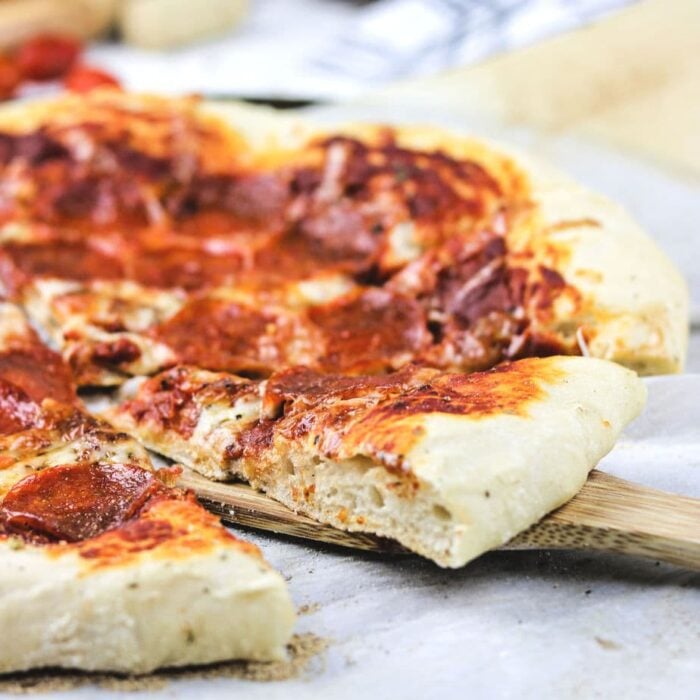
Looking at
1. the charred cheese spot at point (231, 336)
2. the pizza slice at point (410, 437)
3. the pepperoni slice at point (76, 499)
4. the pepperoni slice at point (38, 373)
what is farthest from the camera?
the charred cheese spot at point (231, 336)

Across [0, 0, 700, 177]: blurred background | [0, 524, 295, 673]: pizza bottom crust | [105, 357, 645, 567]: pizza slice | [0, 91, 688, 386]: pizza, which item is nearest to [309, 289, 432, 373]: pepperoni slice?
[0, 91, 688, 386]: pizza

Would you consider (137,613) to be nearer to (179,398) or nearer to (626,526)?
(179,398)

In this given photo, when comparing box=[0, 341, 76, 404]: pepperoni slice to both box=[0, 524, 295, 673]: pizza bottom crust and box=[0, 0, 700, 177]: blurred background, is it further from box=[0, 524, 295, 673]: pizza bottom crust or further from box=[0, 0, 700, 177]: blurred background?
box=[0, 0, 700, 177]: blurred background

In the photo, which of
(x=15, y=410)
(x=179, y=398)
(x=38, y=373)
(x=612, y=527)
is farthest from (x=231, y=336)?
(x=612, y=527)

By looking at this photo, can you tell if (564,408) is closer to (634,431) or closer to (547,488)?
(547,488)

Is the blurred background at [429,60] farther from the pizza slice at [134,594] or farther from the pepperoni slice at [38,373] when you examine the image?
the pizza slice at [134,594]

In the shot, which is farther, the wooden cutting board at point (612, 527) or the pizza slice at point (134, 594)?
the wooden cutting board at point (612, 527)

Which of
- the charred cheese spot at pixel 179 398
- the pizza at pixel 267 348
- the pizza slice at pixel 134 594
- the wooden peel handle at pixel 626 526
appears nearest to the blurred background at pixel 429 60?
the pizza at pixel 267 348
